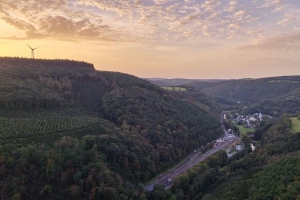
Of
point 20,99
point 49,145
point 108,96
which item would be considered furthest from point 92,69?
point 49,145

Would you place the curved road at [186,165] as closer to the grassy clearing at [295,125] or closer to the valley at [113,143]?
the valley at [113,143]

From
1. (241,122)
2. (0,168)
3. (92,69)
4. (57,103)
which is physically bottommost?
(241,122)

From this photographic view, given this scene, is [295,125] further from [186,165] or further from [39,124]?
[39,124]

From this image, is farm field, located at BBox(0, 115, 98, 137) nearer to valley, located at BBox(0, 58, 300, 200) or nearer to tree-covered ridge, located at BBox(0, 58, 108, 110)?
valley, located at BBox(0, 58, 300, 200)

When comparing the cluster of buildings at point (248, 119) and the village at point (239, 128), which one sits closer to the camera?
the village at point (239, 128)

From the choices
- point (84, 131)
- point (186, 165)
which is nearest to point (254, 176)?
point (186, 165)

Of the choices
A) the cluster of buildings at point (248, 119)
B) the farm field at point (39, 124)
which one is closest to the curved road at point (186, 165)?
the farm field at point (39, 124)

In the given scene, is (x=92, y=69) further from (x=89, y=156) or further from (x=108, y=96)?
(x=89, y=156)
